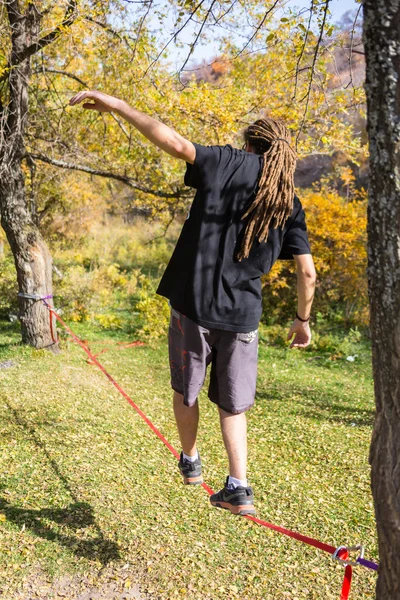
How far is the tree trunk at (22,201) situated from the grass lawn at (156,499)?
936 millimetres

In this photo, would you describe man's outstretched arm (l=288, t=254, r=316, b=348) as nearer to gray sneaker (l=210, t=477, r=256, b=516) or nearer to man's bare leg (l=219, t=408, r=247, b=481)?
man's bare leg (l=219, t=408, r=247, b=481)

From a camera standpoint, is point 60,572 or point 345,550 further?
point 60,572

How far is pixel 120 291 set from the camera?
1292cm

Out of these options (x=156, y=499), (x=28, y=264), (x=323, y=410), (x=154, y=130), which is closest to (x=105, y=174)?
(x=28, y=264)

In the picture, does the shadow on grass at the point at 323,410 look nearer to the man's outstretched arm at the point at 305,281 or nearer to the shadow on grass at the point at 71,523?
the shadow on grass at the point at 71,523

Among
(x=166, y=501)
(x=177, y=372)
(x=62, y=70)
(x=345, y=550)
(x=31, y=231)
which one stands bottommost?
(x=166, y=501)

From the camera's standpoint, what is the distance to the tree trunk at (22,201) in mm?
6551

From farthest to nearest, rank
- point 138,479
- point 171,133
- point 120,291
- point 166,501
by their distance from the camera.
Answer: point 120,291 → point 138,479 → point 166,501 → point 171,133

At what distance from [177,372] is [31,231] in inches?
202

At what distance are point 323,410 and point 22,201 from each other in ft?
14.3

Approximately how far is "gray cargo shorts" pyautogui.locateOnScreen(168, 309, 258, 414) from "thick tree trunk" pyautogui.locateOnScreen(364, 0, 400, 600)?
80 centimetres

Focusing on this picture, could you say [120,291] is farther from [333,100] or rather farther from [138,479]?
[138,479]

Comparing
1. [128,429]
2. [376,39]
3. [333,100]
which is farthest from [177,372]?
[333,100]

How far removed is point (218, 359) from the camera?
9.20 ft
